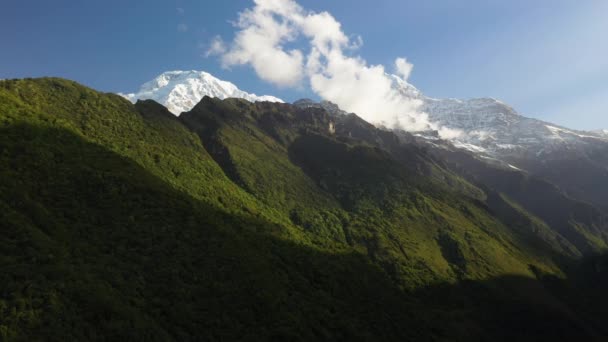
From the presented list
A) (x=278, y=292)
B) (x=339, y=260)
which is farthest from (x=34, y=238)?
(x=339, y=260)

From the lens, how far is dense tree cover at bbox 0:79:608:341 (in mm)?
61812

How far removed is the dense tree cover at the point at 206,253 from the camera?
61.8m

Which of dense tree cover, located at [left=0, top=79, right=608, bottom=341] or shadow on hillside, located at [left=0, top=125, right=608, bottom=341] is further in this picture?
A: dense tree cover, located at [left=0, top=79, right=608, bottom=341]

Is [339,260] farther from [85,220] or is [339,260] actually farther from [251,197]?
[85,220]

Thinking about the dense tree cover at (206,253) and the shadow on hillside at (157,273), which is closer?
the shadow on hillside at (157,273)

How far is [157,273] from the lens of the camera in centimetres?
7969

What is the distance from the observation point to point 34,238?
206 ft

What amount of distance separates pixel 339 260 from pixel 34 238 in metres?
87.6

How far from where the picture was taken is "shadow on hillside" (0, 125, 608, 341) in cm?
5694

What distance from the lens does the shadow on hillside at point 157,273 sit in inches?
2242

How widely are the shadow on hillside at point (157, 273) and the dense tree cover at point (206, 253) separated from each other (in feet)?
1.02

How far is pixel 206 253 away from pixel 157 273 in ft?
48.2

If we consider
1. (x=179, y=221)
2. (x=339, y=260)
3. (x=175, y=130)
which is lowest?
(x=179, y=221)

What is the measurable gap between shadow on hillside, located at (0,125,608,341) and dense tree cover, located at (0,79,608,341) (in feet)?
1.02
